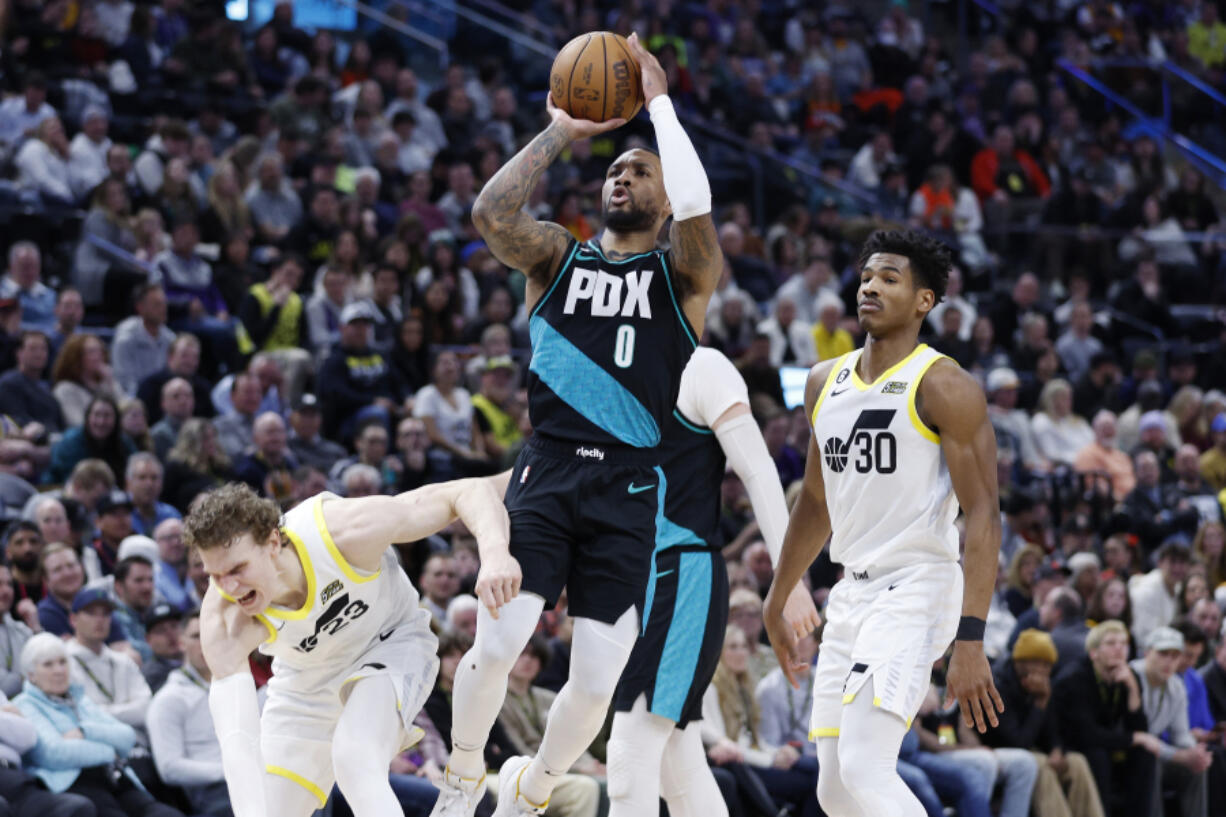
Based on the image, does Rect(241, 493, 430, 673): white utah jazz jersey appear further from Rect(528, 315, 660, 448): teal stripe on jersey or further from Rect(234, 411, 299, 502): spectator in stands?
Rect(234, 411, 299, 502): spectator in stands

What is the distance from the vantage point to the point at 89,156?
1466 cm

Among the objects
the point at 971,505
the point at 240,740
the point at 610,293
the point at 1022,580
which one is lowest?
the point at 1022,580

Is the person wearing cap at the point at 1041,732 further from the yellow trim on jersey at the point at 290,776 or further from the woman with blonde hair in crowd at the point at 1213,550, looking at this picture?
the yellow trim on jersey at the point at 290,776

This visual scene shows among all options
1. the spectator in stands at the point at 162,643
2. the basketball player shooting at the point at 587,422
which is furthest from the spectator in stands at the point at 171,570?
the basketball player shooting at the point at 587,422

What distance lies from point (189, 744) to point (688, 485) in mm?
3608

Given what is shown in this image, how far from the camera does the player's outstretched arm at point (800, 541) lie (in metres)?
6.71

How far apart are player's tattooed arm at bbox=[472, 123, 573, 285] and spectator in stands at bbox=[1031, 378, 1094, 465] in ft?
34.6

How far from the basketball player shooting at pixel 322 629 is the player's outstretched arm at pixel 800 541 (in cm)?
120

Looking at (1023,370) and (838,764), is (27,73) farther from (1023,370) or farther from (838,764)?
(838,764)

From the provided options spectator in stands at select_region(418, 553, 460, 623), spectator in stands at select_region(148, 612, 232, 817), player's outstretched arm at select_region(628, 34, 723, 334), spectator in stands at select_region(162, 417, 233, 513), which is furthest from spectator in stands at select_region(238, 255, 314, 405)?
player's outstretched arm at select_region(628, 34, 723, 334)

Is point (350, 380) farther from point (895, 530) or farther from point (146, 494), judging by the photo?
point (895, 530)

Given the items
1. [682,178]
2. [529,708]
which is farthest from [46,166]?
[682,178]

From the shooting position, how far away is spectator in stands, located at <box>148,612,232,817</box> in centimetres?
923

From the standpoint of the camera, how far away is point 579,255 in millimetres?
6574
